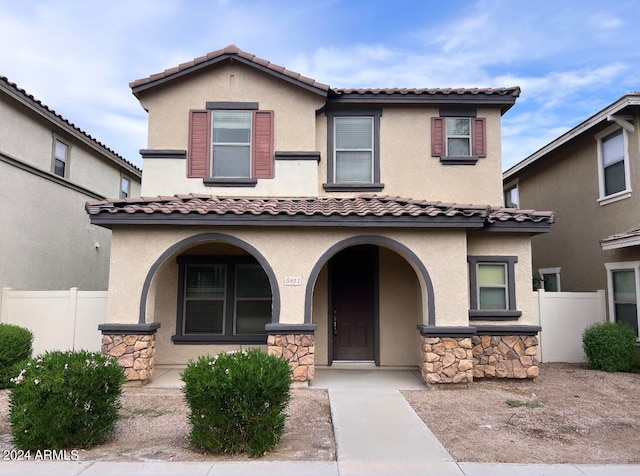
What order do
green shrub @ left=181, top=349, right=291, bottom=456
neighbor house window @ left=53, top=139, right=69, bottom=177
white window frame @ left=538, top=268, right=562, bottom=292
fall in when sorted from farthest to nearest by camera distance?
white window frame @ left=538, top=268, right=562, bottom=292
neighbor house window @ left=53, top=139, right=69, bottom=177
green shrub @ left=181, top=349, right=291, bottom=456

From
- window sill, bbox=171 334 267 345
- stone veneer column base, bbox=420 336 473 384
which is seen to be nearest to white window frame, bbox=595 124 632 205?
stone veneer column base, bbox=420 336 473 384

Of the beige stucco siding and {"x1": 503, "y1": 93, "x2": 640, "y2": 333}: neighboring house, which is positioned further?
{"x1": 503, "y1": 93, "x2": 640, "y2": 333}: neighboring house

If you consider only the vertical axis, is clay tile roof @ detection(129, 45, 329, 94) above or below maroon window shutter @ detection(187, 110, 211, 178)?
above

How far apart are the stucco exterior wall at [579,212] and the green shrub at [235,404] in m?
9.71

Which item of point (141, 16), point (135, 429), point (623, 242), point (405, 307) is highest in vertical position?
point (141, 16)

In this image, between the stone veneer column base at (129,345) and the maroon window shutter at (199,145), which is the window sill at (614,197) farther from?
the stone veneer column base at (129,345)

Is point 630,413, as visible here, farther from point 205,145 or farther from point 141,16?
point 141,16

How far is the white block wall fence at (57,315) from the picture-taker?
11.0 metres

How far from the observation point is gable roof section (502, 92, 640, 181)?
10.6 meters

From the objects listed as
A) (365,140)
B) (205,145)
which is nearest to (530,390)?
(365,140)

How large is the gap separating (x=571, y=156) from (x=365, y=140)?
22.7ft

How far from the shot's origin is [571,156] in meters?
13.9

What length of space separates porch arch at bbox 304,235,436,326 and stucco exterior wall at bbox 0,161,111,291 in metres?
7.94

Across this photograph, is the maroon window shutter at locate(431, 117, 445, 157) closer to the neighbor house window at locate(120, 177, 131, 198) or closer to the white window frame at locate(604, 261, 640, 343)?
the white window frame at locate(604, 261, 640, 343)
